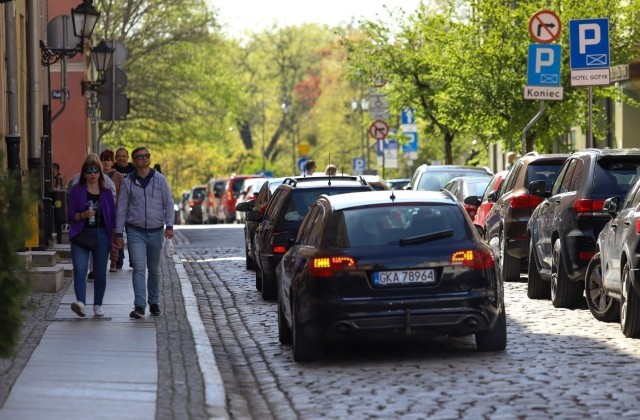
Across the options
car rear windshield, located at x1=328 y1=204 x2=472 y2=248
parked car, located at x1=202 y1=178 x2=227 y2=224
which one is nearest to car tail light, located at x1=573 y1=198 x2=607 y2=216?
car rear windshield, located at x1=328 y1=204 x2=472 y2=248

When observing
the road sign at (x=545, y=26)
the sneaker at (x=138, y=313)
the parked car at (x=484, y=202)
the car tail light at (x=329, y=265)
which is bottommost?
the sneaker at (x=138, y=313)

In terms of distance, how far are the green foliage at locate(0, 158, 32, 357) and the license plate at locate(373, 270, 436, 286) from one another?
12.6ft

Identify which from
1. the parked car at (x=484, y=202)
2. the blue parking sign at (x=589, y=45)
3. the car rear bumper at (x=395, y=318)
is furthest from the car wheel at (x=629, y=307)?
the blue parking sign at (x=589, y=45)

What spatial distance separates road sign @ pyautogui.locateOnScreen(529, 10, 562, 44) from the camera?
1117 inches

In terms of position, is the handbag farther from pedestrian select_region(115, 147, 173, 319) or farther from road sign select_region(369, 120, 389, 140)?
road sign select_region(369, 120, 389, 140)

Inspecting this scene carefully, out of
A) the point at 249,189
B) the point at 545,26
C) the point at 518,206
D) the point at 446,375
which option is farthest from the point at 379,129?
the point at 446,375

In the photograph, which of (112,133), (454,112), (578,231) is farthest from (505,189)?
(112,133)

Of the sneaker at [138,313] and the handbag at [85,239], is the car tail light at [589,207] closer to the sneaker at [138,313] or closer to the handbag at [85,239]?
the sneaker at [138,313]

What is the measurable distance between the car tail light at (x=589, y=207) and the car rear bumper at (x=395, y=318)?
14.8ft

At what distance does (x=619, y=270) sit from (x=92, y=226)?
5.28 metres

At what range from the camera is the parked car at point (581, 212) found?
17328 millimetres

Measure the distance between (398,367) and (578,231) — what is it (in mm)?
5070

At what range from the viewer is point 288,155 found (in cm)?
11475

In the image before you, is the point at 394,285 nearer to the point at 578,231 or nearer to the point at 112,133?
the point at 578,231
